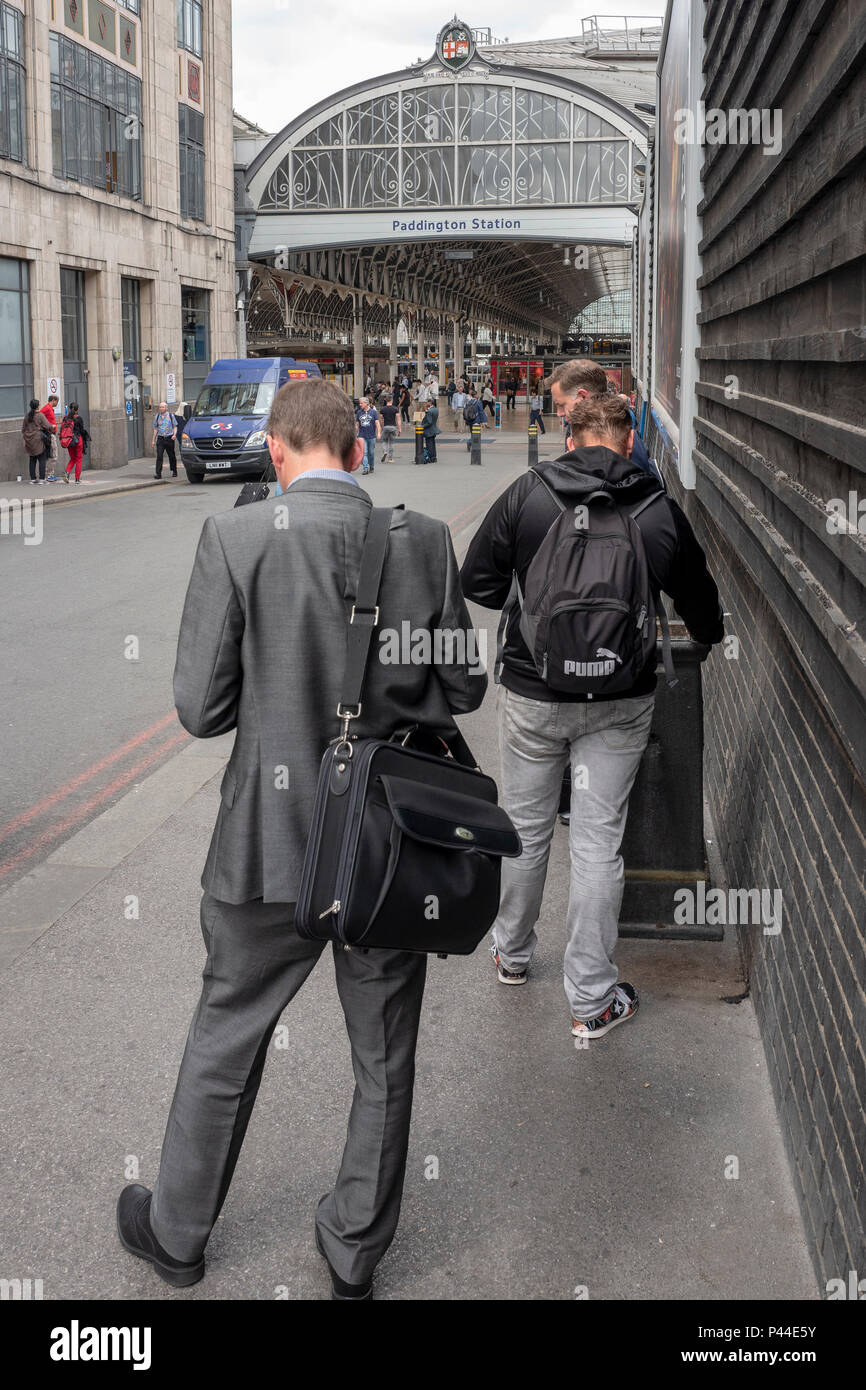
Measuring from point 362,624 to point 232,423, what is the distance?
26.4 meters

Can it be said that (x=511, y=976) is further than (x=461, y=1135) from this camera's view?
Yes

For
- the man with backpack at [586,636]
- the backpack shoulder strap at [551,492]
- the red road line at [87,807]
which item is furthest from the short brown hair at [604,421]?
the red road line at [87,807]

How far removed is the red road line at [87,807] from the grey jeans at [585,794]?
8.70 ft

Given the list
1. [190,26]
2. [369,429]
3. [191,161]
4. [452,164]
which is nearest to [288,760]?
[369,429]

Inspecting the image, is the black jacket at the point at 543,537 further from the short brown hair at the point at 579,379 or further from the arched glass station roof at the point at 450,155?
the arched glass station roof at the point at 450,155

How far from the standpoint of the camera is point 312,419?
115 inches

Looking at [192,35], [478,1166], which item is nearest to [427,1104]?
[478,1166]

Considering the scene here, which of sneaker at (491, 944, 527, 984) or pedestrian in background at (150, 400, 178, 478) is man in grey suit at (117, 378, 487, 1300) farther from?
pedestrian in background at (150, 400, 178, 478)

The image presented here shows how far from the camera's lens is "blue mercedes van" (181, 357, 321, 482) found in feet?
92.4

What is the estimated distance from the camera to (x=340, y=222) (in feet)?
143

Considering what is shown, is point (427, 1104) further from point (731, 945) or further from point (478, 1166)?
point (731, 945)

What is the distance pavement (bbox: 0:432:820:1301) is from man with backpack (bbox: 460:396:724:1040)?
33cm

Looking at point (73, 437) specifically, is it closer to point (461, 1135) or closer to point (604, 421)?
point (604, 421)

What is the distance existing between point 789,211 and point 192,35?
38674 millimetres
